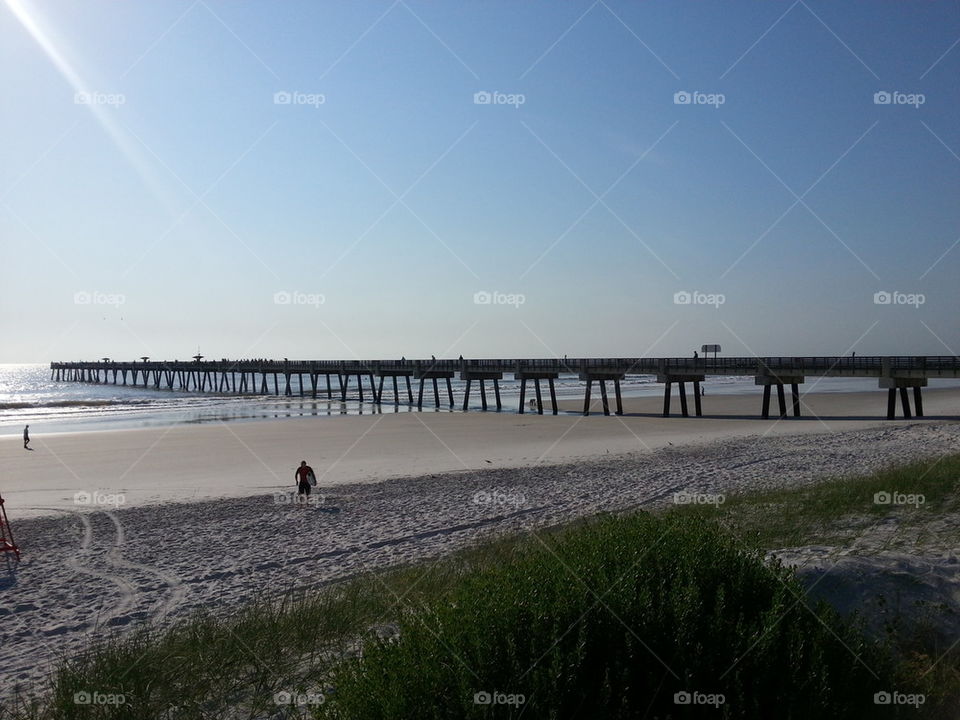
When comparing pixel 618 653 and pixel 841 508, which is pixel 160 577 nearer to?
pixel 618 653

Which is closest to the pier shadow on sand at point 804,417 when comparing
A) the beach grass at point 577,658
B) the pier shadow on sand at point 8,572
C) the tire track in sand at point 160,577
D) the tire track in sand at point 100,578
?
the tire track in sand at point 100,578

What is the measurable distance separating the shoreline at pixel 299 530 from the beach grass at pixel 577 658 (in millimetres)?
2285

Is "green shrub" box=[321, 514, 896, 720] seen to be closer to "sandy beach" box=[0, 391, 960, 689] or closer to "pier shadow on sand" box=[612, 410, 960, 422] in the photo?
"sandy beach" box=[0, 391, 960, 689]

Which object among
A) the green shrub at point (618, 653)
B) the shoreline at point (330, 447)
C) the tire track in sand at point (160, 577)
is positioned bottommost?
the tire track in sand at point (160, 577)

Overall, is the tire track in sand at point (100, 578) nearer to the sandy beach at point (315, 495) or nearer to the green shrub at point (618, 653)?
the sandy beach at point (315, 495)

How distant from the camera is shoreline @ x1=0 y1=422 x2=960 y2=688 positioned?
884 centimetres

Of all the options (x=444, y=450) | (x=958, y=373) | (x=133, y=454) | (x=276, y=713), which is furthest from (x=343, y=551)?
(x=958, y=373)

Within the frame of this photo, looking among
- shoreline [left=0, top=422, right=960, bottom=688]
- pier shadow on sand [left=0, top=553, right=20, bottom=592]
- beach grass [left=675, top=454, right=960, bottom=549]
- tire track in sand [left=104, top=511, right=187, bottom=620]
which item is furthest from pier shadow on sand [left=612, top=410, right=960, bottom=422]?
pier shadow on sand [left=0, top=553, right=20, bottom=592]

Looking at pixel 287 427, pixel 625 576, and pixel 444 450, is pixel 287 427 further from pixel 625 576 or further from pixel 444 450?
pixel 625 576

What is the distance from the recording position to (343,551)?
11.6m

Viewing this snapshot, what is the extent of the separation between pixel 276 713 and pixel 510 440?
25540mm

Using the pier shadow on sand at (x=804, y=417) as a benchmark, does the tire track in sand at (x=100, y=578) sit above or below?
below

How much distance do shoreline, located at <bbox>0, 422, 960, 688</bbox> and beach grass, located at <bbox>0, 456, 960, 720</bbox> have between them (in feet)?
7.50

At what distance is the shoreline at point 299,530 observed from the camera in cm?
884
